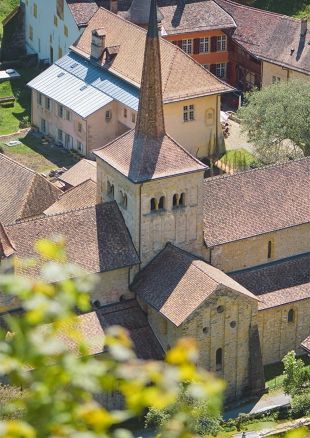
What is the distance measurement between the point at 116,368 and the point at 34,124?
73795 millimetres

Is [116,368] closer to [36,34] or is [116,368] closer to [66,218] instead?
[66,218]

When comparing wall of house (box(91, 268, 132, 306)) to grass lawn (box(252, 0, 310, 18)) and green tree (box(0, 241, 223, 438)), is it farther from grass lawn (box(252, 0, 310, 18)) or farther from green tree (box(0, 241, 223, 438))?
grass lawn (box(252, 0, 310, 18))

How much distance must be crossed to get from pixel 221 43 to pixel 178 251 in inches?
1599

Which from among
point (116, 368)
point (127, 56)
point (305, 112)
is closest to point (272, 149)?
point (305, 112)

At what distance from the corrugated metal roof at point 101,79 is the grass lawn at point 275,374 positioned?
25.2 meters

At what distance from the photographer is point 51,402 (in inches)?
420

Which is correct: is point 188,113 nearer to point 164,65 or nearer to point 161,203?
point 164,65

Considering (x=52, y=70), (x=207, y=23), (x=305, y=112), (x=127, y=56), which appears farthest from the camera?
(x=207, y=23)

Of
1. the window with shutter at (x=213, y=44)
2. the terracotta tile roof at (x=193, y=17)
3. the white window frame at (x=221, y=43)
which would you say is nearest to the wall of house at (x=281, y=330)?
the terracotta tile roof at (x=193, y=17)

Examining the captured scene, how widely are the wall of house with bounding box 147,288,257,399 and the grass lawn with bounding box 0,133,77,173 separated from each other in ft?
89.4

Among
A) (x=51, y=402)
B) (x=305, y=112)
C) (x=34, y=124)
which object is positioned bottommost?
(x=34, y=124)

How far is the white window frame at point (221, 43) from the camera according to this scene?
88.8 meters

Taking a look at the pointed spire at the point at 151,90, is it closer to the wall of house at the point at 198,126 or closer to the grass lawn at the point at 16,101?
the wall of house at the point at 198,126

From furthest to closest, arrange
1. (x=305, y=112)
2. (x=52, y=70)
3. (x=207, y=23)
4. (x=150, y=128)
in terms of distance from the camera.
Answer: (x=207, y=23) → (x=52, y=70) → (x=305, y=112) → (x=150, y=128)
